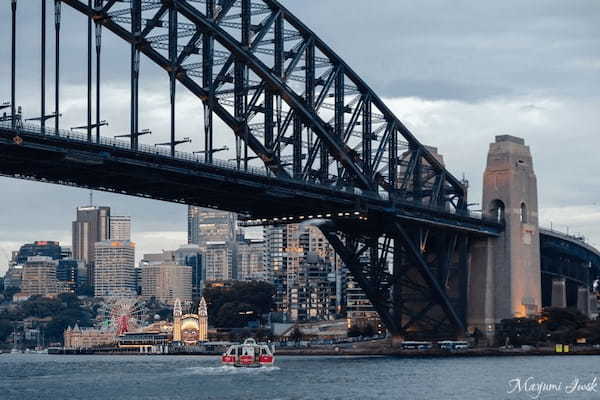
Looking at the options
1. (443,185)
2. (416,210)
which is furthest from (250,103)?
(443,185)

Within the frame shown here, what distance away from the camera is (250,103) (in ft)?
359

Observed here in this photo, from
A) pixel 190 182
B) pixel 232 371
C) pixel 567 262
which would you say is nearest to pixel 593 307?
pixel 567 262

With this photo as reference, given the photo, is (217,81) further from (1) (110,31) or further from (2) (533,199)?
(2) (533,199)

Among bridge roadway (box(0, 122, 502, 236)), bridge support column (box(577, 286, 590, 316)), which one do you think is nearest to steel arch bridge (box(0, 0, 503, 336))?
bridge roadway (box(0, 122, 502, 236))

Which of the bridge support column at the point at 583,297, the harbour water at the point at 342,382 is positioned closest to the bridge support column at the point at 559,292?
the bridge support column at the point at 583,297

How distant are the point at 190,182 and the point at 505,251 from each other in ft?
158

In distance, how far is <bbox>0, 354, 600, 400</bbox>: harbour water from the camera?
83.7m

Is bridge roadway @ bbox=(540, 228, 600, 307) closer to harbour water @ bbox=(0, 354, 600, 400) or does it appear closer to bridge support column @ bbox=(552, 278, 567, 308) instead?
bridge support column @ bbox=(552, 278, 567, 308)

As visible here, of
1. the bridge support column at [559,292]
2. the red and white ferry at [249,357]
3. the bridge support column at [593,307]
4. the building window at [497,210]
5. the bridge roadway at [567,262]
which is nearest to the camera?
the red and white ferry at [249,357]

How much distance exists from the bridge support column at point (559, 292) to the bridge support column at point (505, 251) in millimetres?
24282

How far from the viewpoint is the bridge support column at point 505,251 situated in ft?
460

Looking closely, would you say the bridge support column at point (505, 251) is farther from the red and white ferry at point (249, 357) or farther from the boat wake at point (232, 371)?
the boat wake at point (232, 371)

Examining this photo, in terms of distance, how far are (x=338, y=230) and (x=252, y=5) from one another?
83.4 ft

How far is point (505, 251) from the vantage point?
141 m
